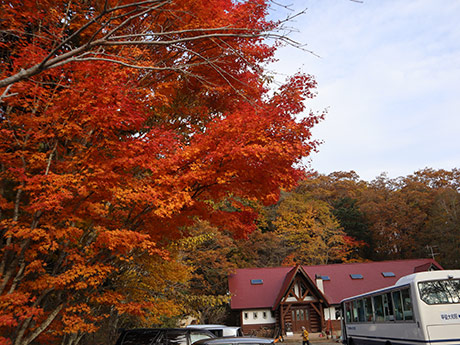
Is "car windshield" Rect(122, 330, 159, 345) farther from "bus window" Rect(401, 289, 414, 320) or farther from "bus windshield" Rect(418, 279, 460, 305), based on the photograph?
"bus windshield" Rect(418, 279, 460, 305)

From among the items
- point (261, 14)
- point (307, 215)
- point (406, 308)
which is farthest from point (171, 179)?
point (307, 215)

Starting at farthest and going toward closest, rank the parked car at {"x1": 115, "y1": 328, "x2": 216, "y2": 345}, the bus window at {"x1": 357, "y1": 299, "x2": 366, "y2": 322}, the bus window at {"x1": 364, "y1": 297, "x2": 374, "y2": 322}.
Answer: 1. the bus window at {"x1": 357, "y1": 299, "x2": 366, "y2": 322}
2. the bus window at {"x1": 364, "y1": 297, "x2": 374, "y2": 322}
3. the parked car at {"x1": 115, "y1": 328, "x2": 216, "y2": 345}

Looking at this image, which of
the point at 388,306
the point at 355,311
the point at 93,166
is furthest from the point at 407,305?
the point at 93,166

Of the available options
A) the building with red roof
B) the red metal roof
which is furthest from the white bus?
the red metal roof

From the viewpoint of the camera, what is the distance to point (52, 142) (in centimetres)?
793

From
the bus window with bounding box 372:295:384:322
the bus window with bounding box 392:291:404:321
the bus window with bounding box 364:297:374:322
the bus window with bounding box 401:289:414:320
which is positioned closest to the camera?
the bus window with bounding box 401:289:414:320

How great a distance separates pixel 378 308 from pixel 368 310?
1.42m

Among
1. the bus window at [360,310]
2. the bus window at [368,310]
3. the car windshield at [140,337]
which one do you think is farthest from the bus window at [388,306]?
the car windshield at [140,337]

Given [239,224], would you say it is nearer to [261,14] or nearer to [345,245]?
[261,14]

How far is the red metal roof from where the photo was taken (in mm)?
31425

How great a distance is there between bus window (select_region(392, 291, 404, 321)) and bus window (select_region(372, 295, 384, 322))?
4.64 ft

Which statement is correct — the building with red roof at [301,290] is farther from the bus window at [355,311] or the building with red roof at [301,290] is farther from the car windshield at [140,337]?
the car windshield at [140,337]

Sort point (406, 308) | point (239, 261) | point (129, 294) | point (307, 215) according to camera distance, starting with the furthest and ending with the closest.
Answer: point (307, 215)
point (239, 261)
point (129, 294)
point (406, 308)

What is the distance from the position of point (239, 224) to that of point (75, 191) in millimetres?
4362
